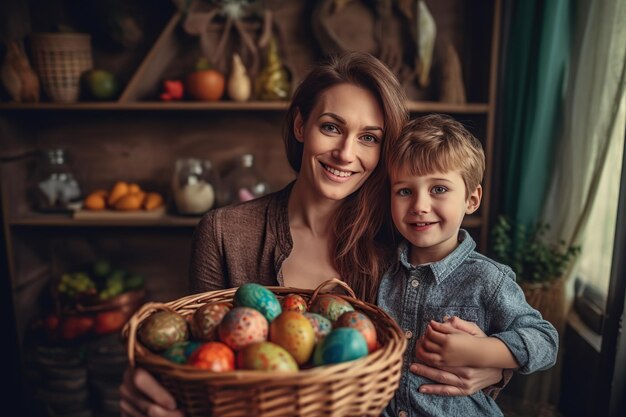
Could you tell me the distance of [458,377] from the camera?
123cm

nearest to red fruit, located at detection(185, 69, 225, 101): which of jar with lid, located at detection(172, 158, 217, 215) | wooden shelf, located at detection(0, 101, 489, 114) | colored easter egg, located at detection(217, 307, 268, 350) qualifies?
wooden shelf, located at detection(0, 101, 489, 114)

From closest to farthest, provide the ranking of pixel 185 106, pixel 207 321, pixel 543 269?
1. pixel 207 321
2. pixel 543 269
3. pixel 185 106

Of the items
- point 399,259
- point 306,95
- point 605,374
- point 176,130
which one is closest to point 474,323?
point 399,259

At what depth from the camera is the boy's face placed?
52.6 inches

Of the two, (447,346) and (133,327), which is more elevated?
(133,327)

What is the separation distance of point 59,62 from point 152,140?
23.1 inches

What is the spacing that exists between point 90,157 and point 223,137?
72cm

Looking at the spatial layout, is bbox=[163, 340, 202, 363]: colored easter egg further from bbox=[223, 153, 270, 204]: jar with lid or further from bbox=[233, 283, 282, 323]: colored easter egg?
bbox=[223, 153, 270, 204]: jar with lid

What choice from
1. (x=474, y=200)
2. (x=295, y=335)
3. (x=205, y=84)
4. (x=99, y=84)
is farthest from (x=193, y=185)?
(x=295, y=335)

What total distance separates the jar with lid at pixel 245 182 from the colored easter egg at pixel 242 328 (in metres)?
1.70

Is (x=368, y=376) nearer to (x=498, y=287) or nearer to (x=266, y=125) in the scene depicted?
(x=498, y=287)

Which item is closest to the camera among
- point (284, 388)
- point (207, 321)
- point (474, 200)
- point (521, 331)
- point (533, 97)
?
point (284, 388)

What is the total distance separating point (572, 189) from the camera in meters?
2.19

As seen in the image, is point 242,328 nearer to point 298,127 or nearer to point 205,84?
point 298,127
